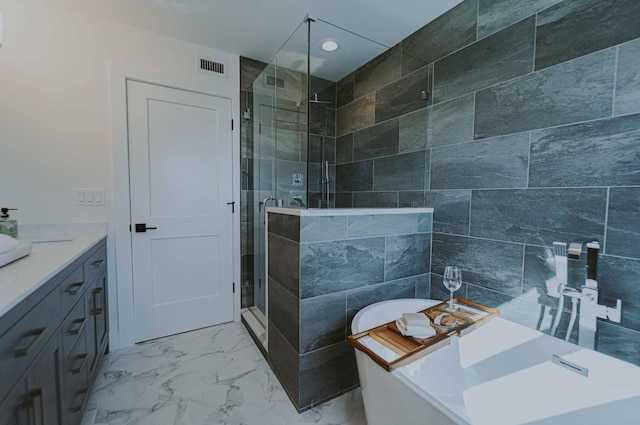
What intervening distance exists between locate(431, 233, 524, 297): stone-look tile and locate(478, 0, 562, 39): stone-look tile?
1334 millimetres

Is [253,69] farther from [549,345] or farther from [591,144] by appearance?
[549,345]

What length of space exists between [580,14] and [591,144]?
660 millimetres

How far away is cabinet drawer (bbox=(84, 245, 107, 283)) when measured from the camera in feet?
4.87

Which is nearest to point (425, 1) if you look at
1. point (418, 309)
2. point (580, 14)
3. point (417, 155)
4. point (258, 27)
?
point (580, 14)

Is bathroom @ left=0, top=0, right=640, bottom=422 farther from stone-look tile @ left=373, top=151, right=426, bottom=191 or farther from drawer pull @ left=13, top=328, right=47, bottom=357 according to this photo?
drawer pull @ left=13, top=328, right=47, bottom=357

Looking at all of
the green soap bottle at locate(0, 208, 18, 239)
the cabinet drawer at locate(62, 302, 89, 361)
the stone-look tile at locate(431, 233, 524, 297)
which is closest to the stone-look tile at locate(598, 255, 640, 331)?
the stone-look tile at locate(431, 233, 524, 297)

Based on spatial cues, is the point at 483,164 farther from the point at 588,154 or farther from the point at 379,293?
the point at 379,293

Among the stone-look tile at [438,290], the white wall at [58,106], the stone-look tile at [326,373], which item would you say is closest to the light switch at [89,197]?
the white wall at [58,106]

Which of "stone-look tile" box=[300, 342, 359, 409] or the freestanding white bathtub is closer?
the freestanding white bathtub

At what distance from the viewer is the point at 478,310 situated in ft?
5.29

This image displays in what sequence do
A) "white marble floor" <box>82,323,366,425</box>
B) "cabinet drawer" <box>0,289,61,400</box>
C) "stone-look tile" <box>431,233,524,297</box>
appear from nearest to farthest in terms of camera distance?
1. "cabinet drawer" <box>0,289,61,400</box>
2. "white marble floor" <box>82,323,366,425</box>
3. "stone-look tile" <box>431,233,524,297</box>

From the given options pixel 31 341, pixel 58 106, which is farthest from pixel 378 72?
pixel 31 341

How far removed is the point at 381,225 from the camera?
176 cm

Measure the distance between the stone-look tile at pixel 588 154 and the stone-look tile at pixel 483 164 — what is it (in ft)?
0.21
